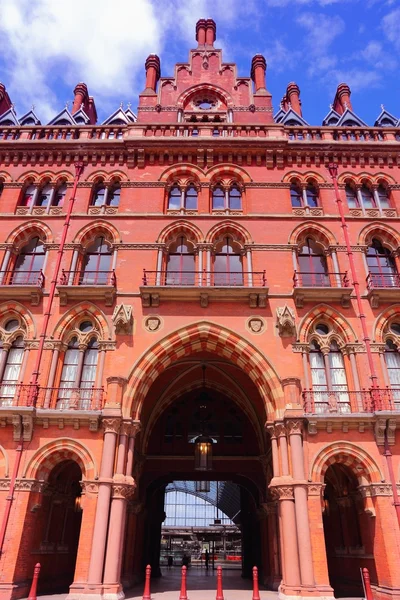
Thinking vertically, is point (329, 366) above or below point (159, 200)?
below

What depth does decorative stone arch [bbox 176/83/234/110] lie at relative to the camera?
23337 mm

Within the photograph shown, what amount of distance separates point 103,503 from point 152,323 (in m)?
6.58

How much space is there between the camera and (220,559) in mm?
43719

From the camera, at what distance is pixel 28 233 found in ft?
63.8

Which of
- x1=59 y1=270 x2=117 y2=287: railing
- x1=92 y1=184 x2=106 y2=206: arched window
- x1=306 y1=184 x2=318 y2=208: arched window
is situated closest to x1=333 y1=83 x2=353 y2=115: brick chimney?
x1=306 y1=184 x2=318 y2=208: arched window

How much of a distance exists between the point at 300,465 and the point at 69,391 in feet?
28.4

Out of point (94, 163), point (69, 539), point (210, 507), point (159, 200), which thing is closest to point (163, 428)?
point (69, 539)

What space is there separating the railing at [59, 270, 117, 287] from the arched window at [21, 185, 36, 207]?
477 centimetres

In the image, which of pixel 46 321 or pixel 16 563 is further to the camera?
pixel 46 321

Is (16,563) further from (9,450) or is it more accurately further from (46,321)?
(46,321)

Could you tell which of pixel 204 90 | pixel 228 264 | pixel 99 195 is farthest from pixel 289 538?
pixel 204 90

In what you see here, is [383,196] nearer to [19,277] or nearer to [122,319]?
[122,319]

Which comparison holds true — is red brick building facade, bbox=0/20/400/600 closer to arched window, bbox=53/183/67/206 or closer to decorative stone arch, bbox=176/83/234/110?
decorative stone arch, bbox=176/83/234/110

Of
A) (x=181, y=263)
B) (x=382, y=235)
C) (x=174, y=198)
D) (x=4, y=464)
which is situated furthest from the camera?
(x=174, y=198)
